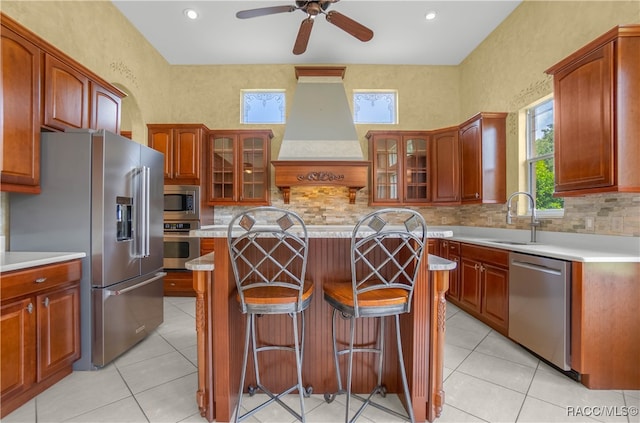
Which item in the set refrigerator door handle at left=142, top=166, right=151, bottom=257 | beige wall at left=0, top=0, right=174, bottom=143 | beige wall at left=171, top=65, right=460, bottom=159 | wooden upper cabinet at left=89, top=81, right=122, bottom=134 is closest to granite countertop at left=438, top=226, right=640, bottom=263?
beige wall at left=171, top=65, right=460, bottom=159

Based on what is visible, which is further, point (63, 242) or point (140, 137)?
point (140, 137)

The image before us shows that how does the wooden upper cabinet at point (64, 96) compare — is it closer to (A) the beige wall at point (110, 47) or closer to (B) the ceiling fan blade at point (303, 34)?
(A) the beige wall at point (110, 47)

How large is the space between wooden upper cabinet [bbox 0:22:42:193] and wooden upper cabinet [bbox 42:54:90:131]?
0.07 meters

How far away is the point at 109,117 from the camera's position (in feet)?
8.56

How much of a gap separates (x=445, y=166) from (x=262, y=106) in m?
3.09

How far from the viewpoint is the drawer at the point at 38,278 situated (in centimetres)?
154

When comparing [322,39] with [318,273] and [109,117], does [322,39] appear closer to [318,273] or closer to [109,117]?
[109,117]

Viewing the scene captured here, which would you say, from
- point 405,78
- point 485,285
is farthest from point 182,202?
point 405,78

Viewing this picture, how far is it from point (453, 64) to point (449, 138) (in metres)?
1.44

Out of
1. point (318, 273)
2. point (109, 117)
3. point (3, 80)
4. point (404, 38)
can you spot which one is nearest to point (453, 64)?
point (404, 38)

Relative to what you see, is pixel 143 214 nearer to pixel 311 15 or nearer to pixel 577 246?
pixel 311 15

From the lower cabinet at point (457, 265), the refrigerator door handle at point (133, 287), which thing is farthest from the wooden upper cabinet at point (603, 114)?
the refrigerator door handle at point (133, 287)

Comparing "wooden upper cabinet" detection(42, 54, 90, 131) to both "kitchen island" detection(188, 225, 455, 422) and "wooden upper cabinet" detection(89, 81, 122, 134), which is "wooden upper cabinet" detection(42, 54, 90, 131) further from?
"kitchen island" detection(188, 225, 455, 422)

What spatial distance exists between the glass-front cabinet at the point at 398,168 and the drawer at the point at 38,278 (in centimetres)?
357
